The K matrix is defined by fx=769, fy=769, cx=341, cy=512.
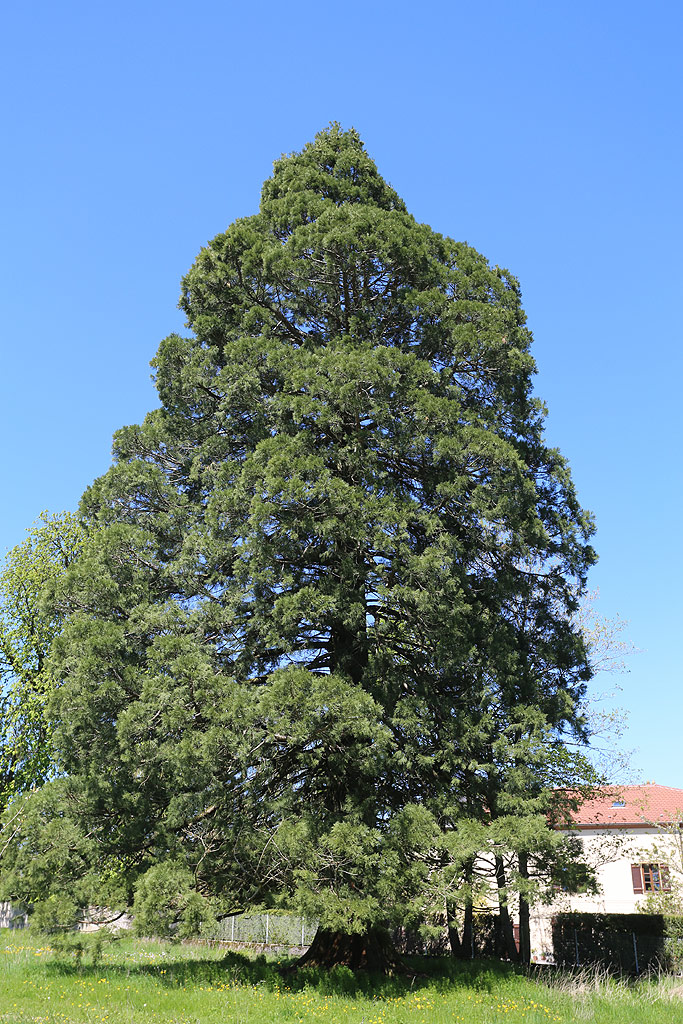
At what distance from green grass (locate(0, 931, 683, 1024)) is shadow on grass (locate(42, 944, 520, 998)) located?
0.06ft

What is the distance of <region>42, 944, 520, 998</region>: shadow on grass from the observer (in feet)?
36.7

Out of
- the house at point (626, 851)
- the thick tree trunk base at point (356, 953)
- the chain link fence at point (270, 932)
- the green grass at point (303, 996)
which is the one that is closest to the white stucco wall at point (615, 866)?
the house at point (626, 851)

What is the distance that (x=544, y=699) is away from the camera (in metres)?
13.4

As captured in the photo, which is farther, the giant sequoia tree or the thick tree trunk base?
the thick tree trunk base

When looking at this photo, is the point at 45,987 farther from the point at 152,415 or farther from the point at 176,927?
the point at 152,415

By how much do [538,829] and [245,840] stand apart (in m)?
4.32

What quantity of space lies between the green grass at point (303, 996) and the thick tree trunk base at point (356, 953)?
619 millimetres

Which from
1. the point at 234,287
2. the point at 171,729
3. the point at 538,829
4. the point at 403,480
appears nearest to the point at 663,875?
the point at 538,829

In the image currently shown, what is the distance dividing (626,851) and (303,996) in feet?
38.5

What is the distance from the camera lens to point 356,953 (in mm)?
12680

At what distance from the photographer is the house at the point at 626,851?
61.6 feet

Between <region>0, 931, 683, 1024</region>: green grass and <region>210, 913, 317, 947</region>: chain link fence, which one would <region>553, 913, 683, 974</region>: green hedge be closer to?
<region>0, 931, 683, 1024</region>: green grass

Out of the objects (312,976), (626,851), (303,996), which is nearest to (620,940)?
(626,851)

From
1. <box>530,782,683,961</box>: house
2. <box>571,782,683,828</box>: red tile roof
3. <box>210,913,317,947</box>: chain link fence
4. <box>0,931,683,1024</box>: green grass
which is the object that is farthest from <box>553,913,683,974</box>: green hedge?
<box>210,913,317,947</box>: chain link fence
